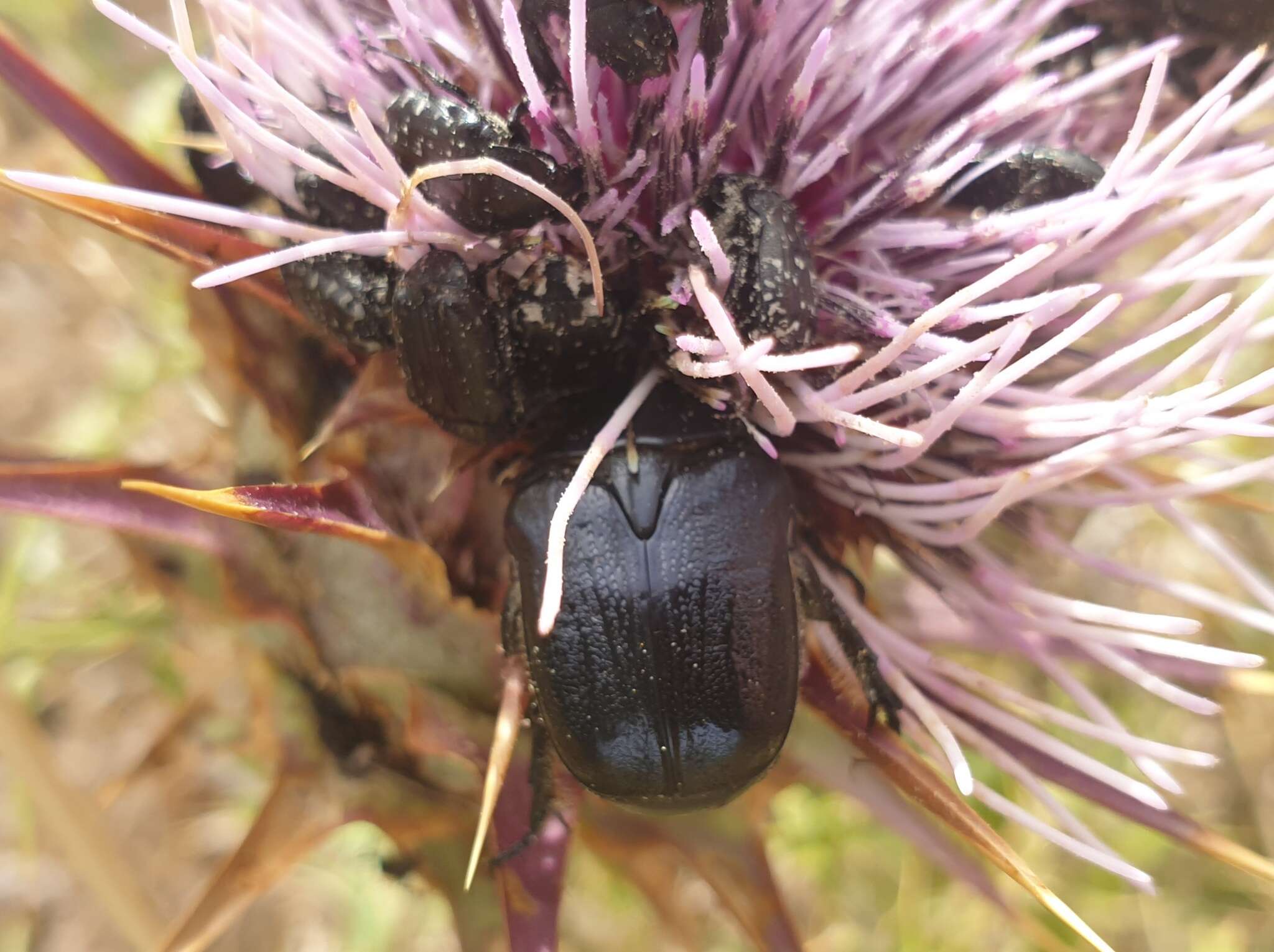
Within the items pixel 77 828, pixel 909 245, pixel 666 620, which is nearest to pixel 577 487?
pixel 666 620

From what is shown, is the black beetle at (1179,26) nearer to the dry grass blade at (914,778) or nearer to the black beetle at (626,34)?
the black beetle at (626,34)

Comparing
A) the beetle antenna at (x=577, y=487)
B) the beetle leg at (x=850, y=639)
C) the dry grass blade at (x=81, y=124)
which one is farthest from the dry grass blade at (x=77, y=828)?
the beetle leg at (x=850, y=639)

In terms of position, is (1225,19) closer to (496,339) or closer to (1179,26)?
(1179,26)

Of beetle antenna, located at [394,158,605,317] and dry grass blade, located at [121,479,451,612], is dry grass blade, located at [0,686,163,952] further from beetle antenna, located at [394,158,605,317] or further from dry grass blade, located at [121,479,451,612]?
beetle antenna, located at [394,158,605,317]

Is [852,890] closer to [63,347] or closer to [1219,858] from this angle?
[1219,858]

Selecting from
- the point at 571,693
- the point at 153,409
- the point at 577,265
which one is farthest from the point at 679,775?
the point at 153,409
